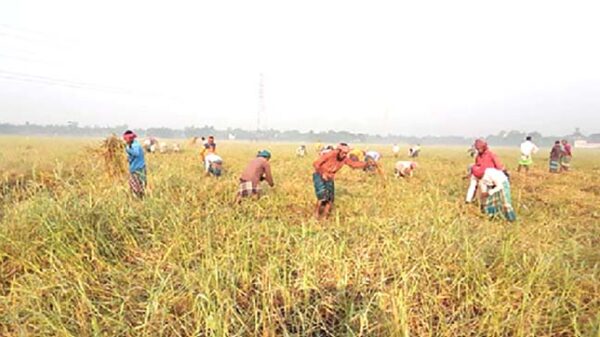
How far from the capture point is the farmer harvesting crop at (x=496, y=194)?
592 cm

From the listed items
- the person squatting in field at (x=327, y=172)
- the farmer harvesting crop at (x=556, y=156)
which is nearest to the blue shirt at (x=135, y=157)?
the person squatting in field at (x=327, y=172)

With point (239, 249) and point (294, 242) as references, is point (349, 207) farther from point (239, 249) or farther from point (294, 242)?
point (239, 249)

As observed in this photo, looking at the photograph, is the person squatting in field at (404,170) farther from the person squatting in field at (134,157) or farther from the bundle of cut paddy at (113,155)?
the bundle of cut paddy at (113,155)

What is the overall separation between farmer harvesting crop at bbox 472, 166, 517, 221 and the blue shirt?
21.0ft

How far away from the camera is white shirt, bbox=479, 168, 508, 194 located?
607 cm

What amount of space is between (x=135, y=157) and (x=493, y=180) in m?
6.69

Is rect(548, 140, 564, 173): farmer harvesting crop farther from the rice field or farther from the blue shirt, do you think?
the blue shirt

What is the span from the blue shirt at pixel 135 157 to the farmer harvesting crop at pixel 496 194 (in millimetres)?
6399

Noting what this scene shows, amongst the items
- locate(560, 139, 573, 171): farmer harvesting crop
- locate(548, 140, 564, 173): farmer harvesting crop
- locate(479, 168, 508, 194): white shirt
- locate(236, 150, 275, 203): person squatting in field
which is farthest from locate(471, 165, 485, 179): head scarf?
locate(560, 139, 573, 171): farmer harvesting crop

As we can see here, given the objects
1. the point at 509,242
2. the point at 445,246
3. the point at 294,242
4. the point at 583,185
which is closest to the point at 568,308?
the point at 509,242

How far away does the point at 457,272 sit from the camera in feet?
9.39

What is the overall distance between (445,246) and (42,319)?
334 centimetres

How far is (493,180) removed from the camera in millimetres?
6176

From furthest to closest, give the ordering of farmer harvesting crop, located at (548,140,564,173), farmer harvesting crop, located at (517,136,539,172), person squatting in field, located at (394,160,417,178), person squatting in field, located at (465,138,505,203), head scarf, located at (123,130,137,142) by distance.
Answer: farmer harvesting crop, located at (548,140,564,173) → farmer harvesting crop, located at (517,136,539,172) → person squatting in field, located at (394,160,417,178) → person squatting in field, located at (465,138,505,203) → head scarf, located at (123,130,137,142)
